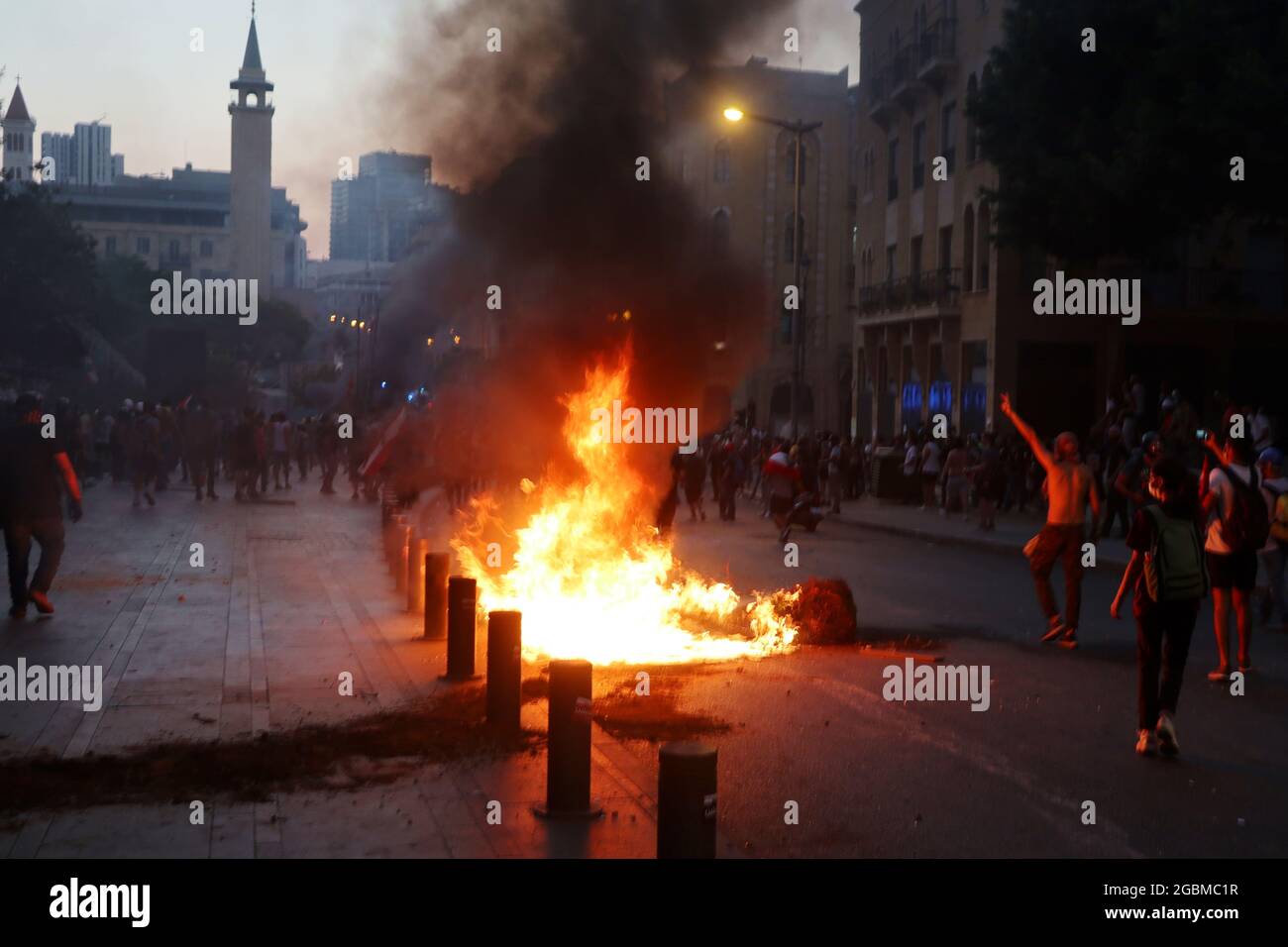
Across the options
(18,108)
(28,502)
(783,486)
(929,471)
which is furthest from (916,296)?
(18,108)

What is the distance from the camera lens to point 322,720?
826 centimetres

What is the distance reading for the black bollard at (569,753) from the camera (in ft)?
20.6

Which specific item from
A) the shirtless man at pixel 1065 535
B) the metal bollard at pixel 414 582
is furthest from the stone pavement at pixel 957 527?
the metal bollard at pixel 414 582

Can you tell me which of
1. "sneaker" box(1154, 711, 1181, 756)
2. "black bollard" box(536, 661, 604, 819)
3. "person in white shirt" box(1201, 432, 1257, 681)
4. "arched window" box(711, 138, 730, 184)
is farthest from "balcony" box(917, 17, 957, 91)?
"black bollard" box(536, 661, 604, 819)

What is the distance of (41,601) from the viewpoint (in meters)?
12.4

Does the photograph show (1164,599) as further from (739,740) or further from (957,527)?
(957,527)

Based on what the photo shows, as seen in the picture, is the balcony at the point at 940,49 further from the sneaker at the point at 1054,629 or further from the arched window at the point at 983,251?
the sneaker at the point at 1054,629

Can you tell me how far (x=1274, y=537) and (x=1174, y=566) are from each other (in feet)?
16.5

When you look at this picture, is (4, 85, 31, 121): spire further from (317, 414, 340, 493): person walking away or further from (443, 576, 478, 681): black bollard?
(443, 576, 478, 681): black bollard

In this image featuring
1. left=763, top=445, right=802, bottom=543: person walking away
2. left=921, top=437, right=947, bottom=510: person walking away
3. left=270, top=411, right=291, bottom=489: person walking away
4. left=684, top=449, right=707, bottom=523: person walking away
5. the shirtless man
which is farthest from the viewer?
left=270, top=411, right=291, bottom=489: person walking away

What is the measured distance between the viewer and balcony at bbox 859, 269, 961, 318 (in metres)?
37.1

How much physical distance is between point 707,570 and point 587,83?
219 inches
